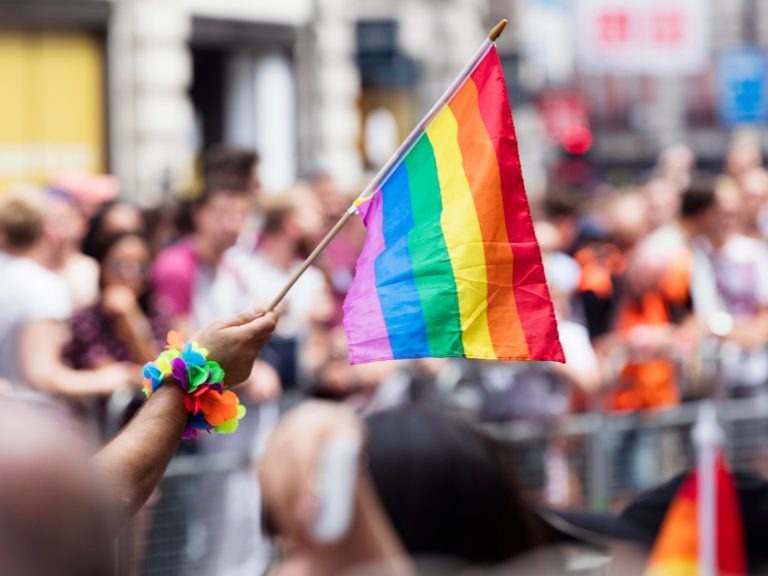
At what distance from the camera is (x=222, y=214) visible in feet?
21.7

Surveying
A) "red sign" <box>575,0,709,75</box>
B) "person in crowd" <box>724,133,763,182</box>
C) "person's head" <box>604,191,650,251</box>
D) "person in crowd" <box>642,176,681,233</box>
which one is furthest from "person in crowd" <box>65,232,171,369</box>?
"red sign" <box>575,0,709,75</box>

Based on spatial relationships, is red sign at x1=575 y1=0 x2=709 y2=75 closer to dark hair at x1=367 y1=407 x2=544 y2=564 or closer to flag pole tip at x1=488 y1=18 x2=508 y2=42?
flag pole tip at x1=488 y1=18 x2=508 y2=42

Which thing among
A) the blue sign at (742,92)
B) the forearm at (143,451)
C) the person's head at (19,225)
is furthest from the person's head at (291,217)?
the blue sign at (742,92)

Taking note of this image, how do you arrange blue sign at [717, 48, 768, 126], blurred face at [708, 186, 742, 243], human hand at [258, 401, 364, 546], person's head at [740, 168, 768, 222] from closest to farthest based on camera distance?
human hand at [258, 401, 364, 546], blurred face at [708, 186, 742, 243], person's head at [740, 168, 768, 222], blue sign at [717, 48, 768, 126]

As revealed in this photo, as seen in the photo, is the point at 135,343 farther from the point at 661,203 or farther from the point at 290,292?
the point at 661,203

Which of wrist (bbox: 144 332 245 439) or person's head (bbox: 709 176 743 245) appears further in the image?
person's head (bbox: 709 176 743 245)

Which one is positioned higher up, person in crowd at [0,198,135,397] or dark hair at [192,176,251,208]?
dark hair at [192,176,251,208]

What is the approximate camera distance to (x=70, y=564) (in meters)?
1.25

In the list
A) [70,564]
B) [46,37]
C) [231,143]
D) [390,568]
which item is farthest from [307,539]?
[231,143]

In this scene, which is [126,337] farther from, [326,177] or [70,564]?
[70,564]

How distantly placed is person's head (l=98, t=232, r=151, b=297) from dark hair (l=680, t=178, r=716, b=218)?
349 centimetres

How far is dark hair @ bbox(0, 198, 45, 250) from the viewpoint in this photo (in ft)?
19.9

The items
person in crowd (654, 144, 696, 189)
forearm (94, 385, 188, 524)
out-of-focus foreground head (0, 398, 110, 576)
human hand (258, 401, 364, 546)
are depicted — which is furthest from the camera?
person in crowd (654, 144, 696, 189)

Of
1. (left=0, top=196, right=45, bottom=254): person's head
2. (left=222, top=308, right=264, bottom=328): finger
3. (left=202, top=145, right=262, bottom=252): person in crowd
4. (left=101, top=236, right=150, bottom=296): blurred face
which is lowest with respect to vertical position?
(left=222, top=308, right=264, bottom=328): finger
